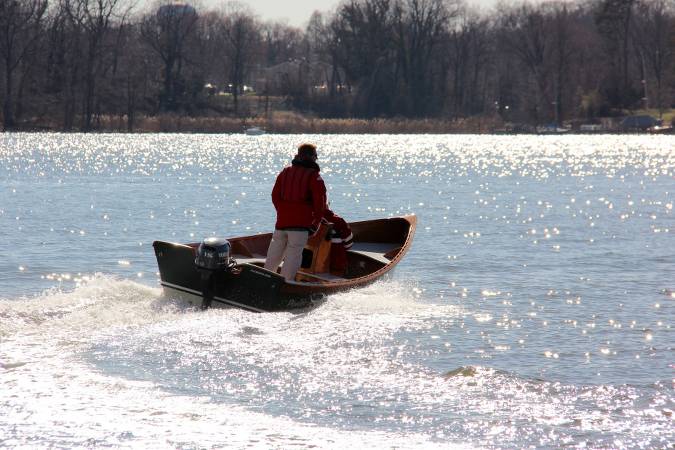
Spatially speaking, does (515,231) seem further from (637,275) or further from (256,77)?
(256,77)

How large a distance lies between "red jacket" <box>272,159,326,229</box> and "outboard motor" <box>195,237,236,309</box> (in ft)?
3.25

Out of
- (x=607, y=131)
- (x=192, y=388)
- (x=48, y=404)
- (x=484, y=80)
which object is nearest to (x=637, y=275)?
(x=192, y=388)

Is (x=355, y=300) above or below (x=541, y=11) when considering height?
below

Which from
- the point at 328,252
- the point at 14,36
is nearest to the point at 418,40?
the point at 14,36

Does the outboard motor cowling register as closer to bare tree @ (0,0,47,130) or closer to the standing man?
the standing man

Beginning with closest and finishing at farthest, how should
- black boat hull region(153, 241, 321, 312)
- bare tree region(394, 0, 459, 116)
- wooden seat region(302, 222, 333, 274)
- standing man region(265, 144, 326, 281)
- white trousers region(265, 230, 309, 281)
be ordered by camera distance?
1. black boat hull region(153, 241, 321, 312)
2. standing man region(265, 144, 326, 281)
3. white trousers region(265, 230, 309, 281)
4. wooden seat region(302, 222, 333, 274)
5. bare tree region(394, 0, 459, 116)

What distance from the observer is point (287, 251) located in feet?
45.6

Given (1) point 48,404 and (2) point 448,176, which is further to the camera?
(2) point 448,176

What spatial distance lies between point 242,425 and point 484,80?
115492mm

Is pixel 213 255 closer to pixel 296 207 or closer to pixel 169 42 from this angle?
pixel 296 207

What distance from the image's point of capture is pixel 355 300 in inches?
555

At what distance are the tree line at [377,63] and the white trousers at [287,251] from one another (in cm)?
7963

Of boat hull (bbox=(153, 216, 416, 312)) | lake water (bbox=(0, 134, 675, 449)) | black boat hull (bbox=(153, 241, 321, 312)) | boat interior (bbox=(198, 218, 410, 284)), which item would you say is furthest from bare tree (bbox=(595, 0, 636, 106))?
black boat hull (bbox=(153, 241, 321, 312))

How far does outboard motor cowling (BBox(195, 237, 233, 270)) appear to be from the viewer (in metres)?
12.9
